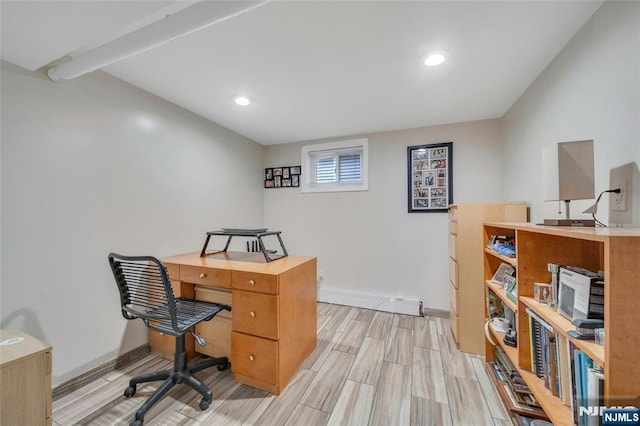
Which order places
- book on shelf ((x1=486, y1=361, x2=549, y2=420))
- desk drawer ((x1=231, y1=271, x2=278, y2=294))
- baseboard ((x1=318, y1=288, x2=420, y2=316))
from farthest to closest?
baseboard ((x1=318, y1=288, x2=420, y2=316)), desk drawer ((x1=231, y1=271, x2=278, y2=294)), book on shelf ((x1=486, y1=361, x2=549, y2=420))

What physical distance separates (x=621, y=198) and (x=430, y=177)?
172cm

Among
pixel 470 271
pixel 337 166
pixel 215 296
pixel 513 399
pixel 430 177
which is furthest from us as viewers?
pixel 337 166

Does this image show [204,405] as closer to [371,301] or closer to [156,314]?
[156,314]

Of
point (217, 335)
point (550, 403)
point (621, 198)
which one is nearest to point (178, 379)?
point (217, 335)

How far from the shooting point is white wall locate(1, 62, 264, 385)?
140 centimetres

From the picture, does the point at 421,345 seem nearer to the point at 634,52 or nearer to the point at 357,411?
the point at 357,411

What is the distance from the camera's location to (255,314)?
Result: 162 cm

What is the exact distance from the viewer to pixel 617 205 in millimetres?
1126

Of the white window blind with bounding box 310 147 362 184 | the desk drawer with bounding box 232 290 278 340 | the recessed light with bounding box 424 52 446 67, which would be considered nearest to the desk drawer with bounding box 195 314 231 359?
the desk drawer with bounding box 232 290 278 340

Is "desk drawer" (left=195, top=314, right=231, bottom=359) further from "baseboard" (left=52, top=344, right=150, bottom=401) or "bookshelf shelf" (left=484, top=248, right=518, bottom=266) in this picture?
"bookshelf shelf" (left=484, top=248, right=518, bottom=266)

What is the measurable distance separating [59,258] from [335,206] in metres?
2.58

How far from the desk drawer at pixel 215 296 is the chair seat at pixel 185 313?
0.39 ft

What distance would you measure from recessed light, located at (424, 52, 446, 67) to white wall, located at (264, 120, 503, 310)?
4.16 feet

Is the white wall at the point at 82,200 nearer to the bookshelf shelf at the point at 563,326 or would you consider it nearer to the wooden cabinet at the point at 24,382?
→ the wooden cabinet at the point at 24,382
